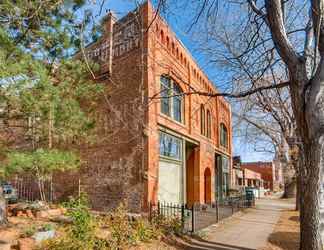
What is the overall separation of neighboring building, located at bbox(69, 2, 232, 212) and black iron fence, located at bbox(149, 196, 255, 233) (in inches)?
25.5

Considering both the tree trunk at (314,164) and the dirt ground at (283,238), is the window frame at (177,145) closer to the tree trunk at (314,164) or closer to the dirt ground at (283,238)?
the dirt ground at (283,238)

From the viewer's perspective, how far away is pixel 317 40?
670 centimetres

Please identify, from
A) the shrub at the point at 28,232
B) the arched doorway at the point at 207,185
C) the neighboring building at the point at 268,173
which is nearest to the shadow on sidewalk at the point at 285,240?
the shrub at the point at 28,232

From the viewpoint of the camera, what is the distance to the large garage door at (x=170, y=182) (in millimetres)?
14664

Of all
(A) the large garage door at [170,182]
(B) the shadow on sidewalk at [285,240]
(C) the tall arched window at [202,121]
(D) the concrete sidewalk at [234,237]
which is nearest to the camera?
(D) the concrete sidewalk at [234,237]

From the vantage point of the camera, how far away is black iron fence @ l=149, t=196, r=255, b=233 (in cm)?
1145

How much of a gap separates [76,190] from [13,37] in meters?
8.83

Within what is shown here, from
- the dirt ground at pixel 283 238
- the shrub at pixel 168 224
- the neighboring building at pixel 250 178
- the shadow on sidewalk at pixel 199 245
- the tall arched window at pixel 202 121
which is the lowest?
the dirt ground at pixel 283 238

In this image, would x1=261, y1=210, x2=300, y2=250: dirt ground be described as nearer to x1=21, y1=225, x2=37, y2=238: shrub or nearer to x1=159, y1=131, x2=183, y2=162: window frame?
x1=159, y1=131, x2=183, y2=162: window frame

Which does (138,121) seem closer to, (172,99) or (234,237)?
(172,99)

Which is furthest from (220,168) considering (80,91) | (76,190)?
(80,91)

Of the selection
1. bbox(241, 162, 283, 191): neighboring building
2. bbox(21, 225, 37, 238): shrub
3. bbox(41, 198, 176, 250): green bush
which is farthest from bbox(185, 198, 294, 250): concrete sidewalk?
bbox(241, 162, 283, 191): neighboring building

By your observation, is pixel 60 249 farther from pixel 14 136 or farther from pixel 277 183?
pixel 277 183

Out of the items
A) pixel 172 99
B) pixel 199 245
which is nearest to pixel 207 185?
pixel 172 99
